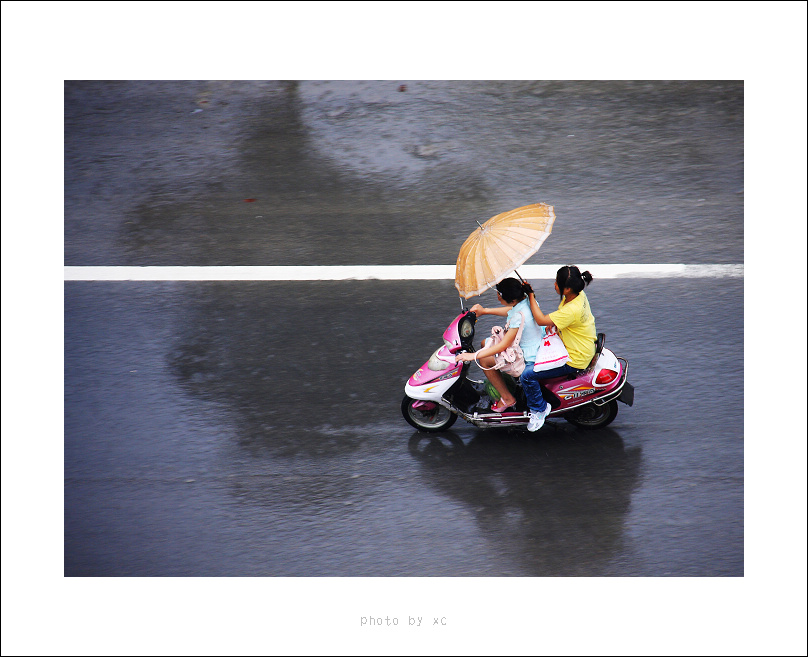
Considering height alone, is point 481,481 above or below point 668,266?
below

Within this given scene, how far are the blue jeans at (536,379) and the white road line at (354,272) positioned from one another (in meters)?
1.97

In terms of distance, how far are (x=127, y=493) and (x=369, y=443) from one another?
2.07 metres

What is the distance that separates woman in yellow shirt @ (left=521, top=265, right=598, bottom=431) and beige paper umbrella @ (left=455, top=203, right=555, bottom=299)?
424 millimetres

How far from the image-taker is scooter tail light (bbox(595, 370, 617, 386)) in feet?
19.0

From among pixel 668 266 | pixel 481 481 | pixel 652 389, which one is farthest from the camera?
pixel 668 266

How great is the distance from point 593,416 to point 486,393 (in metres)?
0.96

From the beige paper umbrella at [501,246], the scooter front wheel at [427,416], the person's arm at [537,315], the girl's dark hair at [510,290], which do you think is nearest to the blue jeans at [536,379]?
the person's arm at [537,315]

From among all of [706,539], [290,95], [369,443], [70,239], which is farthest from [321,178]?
[706,539]

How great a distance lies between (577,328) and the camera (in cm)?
567

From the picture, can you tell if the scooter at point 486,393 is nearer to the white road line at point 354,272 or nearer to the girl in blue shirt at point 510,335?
the girl in blue shirt at point 510,335

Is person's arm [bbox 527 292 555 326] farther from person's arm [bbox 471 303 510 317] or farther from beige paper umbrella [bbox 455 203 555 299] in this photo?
beige paper umbrella [bbox 455 203 555 299]

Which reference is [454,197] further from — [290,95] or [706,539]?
[706,539]

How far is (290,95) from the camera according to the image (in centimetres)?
930

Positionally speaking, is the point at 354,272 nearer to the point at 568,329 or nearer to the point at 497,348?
the point at 497,348
